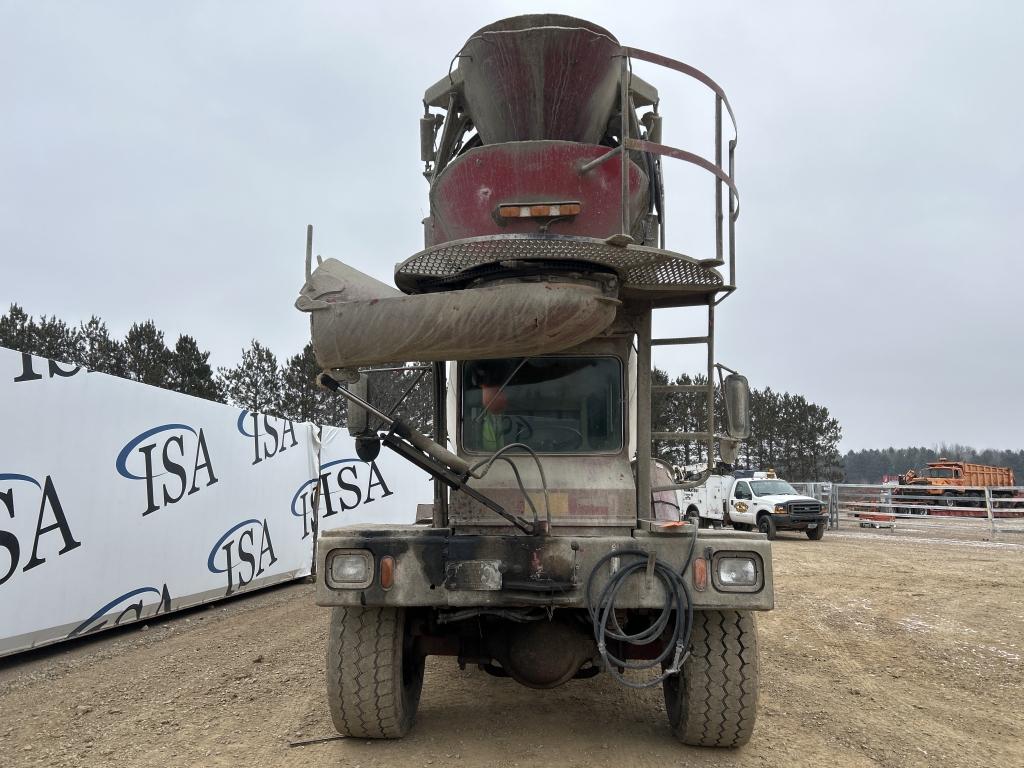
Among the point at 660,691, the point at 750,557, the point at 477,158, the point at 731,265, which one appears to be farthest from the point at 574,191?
the point at 660,691

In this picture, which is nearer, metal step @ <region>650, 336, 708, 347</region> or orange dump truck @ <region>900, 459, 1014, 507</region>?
metal step @ <region>650, 336, 708, 347</region>

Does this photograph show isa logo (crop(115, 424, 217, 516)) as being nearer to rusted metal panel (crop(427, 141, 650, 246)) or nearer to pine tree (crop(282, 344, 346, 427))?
rusted metal panel (crop(427, 141, 650, 246))

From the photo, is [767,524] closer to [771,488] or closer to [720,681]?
[771,488]

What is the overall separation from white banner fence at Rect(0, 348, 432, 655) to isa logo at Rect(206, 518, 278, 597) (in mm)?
24

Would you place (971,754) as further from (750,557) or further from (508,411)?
(508,411)

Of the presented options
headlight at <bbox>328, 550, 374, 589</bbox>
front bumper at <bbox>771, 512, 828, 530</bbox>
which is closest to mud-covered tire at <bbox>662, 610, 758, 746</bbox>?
headlight at <bbox>328, 550, 374, 589</bbox>

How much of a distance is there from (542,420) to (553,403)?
0.13 m

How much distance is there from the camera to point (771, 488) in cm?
2255

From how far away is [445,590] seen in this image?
393cm

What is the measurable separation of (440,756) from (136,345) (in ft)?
112

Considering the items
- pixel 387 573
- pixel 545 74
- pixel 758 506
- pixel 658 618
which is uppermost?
pixel 545 74

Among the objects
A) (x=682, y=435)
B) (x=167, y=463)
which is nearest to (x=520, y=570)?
(x=682, y=435)

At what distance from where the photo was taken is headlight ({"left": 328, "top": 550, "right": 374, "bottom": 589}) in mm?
3984

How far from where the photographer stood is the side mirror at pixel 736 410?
4.80 metres
